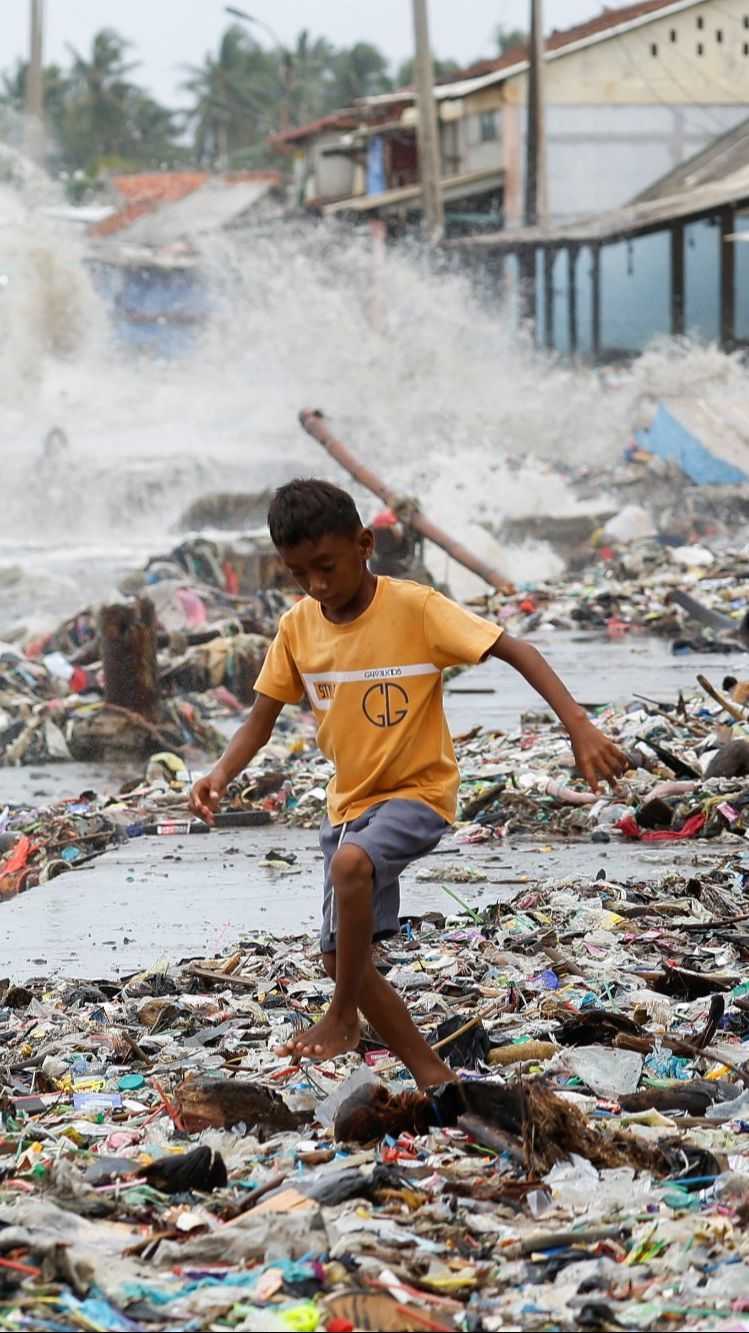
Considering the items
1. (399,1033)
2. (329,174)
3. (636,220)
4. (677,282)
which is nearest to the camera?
(399,1033)

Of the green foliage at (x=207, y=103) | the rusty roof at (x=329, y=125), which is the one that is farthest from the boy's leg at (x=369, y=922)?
the green foliage at (x=207, y=103)

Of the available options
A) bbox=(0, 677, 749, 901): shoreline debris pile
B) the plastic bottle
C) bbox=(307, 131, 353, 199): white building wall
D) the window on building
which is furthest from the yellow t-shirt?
bbox=(307, 131, 353, 199): white building wall

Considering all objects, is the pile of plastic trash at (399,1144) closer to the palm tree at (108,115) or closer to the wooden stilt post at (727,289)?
the wooden stilt post at (727,289)

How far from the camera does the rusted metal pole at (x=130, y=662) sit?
11.6 metres

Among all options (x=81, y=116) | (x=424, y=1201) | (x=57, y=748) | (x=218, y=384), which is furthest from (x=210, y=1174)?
(x=81, y=116)

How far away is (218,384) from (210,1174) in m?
46.2

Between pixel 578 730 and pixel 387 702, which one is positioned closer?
pixel 578 730

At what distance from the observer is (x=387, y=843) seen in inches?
148

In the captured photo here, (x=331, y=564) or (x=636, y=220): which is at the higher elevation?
(x=636, y=220)

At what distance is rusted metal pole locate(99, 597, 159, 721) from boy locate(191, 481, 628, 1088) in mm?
7680

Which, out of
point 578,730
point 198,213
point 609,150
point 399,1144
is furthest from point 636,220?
point 399,1144

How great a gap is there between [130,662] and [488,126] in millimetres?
35917

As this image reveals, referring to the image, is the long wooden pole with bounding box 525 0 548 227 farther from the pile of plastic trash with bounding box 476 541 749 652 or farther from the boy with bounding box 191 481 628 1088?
the boy with bounding box 191 481 628 1088

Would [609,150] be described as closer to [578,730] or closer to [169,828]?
[169,828]
